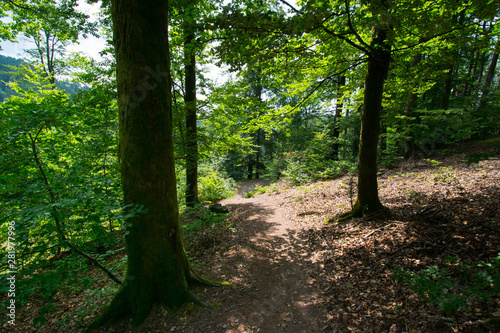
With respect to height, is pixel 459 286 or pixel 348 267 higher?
pixel 459 286

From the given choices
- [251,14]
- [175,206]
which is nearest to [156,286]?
[175,206]

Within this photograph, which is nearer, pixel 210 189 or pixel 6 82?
pixel 6 82

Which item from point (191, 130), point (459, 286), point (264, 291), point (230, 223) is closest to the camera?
point (459, 286)

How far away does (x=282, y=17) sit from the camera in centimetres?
368

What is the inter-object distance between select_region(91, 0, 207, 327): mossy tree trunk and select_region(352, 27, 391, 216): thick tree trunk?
4606 millimetres

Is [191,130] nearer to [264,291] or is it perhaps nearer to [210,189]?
[210,189]

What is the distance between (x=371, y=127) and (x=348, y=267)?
3.37m

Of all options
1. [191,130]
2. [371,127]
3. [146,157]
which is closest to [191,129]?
[191,130]

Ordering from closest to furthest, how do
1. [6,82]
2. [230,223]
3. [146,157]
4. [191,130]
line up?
[146,157] < [6,82] < [230,223] < [191,130]

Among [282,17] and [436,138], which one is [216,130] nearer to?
[282,17]

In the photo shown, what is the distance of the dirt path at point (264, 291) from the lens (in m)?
2.87

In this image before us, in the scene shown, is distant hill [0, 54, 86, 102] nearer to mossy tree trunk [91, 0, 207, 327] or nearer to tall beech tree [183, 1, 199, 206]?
tall beech tree [183, 1, 199, 206]

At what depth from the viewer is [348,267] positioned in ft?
12.2

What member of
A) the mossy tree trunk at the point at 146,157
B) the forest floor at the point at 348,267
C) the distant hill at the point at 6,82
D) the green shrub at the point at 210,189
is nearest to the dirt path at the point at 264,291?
the forest floor at the point at 348,267
